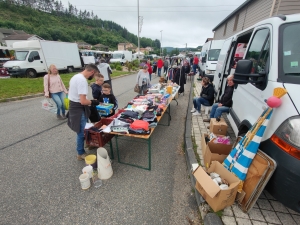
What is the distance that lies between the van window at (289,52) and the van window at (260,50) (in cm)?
21

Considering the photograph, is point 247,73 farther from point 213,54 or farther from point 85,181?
point 213,54

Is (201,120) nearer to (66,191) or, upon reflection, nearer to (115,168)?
(115,168)

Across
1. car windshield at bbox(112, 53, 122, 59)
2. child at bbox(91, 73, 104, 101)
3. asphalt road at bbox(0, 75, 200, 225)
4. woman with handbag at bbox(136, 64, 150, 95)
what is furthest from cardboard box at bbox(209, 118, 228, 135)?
car windshield at bbox(112, 53, 122, 59)

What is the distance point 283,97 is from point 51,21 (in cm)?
9845

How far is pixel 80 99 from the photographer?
8.46 ft

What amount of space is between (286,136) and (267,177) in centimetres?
51

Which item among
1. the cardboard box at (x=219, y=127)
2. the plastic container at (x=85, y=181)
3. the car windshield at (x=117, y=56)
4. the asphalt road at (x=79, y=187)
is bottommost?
the asphalt road at (x=79, y=187)

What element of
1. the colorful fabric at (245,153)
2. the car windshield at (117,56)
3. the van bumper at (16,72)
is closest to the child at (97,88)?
the colorful fabric at (245,153)

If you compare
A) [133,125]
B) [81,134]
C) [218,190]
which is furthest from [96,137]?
[218,190]

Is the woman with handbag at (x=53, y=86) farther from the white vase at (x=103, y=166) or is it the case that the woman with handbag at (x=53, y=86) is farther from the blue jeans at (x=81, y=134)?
the white vase at (x=103, y=166)

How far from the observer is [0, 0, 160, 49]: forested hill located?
57.8m

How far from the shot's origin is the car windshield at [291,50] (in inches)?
69.4

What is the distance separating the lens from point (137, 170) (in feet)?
9.50

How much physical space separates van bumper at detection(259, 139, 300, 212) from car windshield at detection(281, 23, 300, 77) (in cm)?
88
